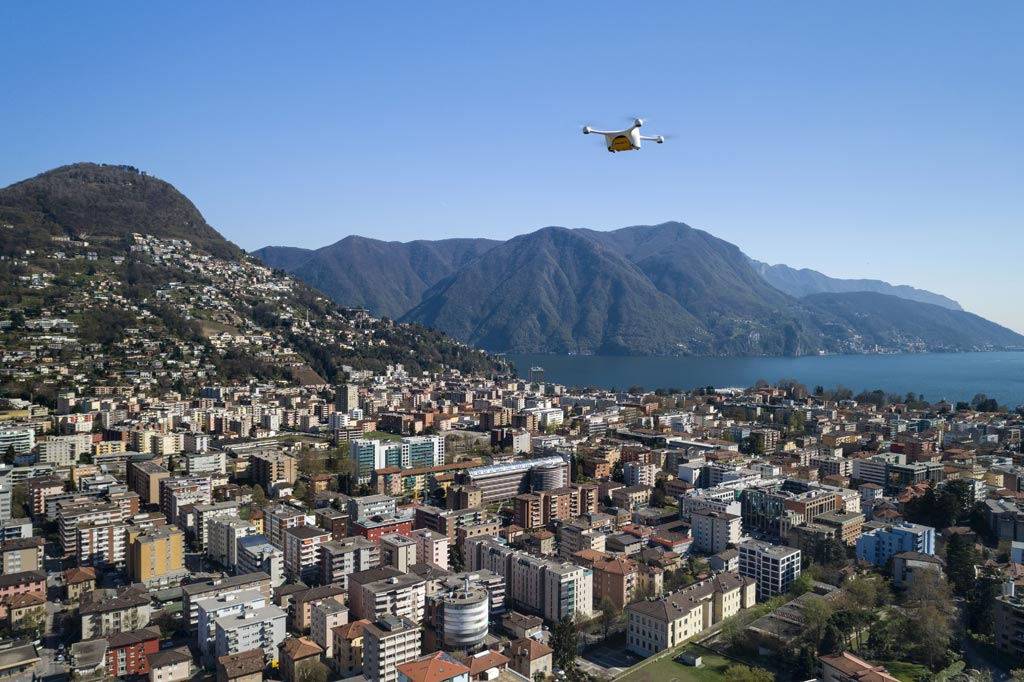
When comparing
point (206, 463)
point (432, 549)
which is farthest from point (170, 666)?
point (206, 463)

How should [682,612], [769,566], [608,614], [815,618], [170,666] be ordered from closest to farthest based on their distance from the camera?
[170,666]
[815,618]
[682,612]
[608,614]
[769,566]

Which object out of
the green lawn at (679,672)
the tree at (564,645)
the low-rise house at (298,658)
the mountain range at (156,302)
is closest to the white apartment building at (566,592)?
the tree at (564,645)

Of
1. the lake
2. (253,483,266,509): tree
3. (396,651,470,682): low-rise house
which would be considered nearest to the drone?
(396,651,470,682): low-rise house

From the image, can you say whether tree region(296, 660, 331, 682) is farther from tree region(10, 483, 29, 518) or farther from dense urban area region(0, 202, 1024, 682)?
tree region(10, 483, 29, 518)

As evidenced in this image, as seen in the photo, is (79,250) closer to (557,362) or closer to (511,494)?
(511,494)

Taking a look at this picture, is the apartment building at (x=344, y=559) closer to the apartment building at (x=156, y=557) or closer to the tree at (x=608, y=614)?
the apartment building at (x=156, y=557)

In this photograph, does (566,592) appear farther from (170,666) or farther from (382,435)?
(382,435)

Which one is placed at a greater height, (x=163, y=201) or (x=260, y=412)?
(x=163, y=201)

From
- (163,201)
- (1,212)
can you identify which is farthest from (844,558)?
(163,201)
